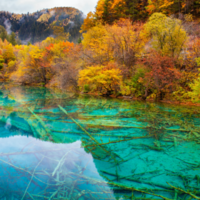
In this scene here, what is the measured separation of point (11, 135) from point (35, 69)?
3014 centimetres

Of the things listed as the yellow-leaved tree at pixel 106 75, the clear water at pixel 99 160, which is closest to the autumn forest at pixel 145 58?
the yellow-leaved tree at pixel 106 75

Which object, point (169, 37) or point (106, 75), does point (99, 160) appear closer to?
point (106, 75)

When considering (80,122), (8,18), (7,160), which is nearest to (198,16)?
(80,122)

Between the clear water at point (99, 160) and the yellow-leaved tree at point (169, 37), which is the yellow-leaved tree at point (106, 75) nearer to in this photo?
the yellow-leaved tree at point (169, 37)

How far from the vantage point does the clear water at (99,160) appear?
3.56 metres

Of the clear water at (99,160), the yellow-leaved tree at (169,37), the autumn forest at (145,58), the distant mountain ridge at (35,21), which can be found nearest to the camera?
the clear water at (99,160)

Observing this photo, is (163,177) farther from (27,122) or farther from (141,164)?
(27,122)

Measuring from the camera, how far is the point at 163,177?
406 centimetres

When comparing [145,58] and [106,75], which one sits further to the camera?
[106,75]

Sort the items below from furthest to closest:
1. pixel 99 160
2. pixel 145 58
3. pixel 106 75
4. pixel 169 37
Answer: pixel 106 75 → pixel 169 37 → pixel 145 58 → pixel 99 160

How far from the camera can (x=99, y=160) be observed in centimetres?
482

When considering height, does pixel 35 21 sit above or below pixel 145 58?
above

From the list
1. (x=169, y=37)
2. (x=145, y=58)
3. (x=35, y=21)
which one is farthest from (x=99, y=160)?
(x=35, y=21)

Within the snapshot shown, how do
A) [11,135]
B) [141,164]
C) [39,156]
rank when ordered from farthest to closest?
[11,135] → [39,156] → [141,164]
